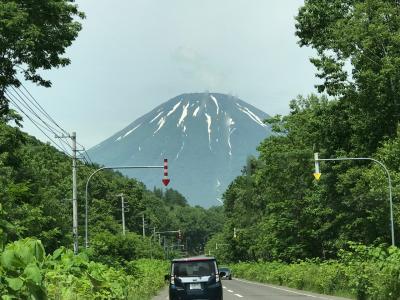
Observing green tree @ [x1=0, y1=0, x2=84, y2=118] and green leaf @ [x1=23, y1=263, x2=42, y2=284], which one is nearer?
green leaf @ [x1=23, y1=263, x2=42, y2=284]

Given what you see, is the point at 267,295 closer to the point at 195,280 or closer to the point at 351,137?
the point at 195,280

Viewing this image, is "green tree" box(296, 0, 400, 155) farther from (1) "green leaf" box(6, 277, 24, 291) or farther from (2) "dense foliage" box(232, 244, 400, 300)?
(1) "green leaf" box(6, 277, 24, 291)

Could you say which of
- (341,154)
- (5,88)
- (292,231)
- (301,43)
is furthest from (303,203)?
(5,88)

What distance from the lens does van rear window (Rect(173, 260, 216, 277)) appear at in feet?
59.2

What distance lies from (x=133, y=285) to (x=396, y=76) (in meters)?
20.4

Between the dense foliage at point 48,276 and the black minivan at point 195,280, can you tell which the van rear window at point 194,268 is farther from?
the dense foliage at point 48,276

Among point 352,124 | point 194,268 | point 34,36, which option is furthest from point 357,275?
point 352,124

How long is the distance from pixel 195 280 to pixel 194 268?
43 cm

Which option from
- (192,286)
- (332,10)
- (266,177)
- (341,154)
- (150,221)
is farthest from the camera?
(150,221)

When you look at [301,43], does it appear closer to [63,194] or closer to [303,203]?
[303,203]

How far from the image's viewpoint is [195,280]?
17.8 meters

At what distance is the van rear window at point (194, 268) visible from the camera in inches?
710

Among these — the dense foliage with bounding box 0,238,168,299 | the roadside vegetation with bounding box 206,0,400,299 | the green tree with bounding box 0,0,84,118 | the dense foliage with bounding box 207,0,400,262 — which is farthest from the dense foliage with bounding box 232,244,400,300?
the green tree with bounding box 0,0,84,118

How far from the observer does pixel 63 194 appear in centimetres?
9419
